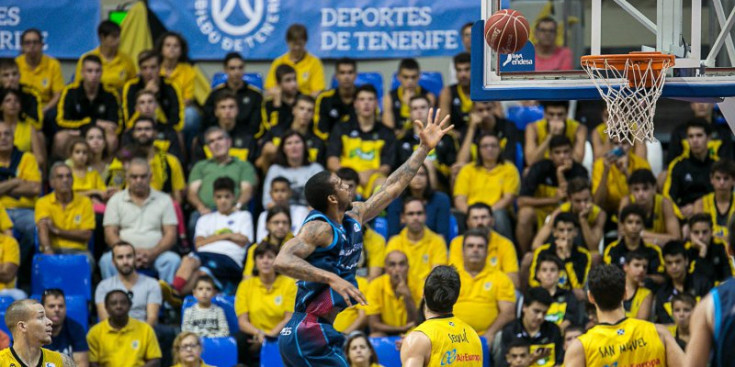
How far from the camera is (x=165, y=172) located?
13047 mm

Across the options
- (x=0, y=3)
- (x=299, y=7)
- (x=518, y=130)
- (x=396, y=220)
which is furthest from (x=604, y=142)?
(x=0, y=3)

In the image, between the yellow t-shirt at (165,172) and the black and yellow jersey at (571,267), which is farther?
the yellow t-shirt at (165,172)

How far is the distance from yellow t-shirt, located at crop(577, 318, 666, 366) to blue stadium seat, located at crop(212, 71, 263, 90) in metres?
8.82

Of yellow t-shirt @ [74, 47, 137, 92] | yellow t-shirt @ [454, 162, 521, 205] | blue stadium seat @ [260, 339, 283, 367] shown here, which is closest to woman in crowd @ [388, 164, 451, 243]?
yellow t-shirt @ [454, 162, 521, 205]

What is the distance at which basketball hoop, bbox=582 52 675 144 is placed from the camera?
8.37 m

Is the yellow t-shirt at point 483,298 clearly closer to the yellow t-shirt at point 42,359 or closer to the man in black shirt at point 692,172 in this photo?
the man in black shirt at point 692,172

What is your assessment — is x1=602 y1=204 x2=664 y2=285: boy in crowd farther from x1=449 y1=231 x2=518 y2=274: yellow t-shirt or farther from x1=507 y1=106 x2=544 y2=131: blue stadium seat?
x1=507 y1=106 x2=544 y2=131: blue stadium seat

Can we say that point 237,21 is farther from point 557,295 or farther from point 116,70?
point 557,295

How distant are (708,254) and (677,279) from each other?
1.46 ft

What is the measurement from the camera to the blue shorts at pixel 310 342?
24.0ft

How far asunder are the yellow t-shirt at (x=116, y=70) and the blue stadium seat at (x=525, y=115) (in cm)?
465

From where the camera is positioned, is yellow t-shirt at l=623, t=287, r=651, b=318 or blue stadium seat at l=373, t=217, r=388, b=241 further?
blue stadium seat at l=373, t=217, r=388, b=241

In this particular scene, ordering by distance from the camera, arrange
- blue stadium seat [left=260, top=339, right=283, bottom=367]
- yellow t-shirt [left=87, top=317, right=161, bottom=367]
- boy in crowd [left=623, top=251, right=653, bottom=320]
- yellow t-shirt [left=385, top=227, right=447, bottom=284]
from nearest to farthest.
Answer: blue stadium seat [left=260, top=339, right=283, bottom=367]
yellow t-shirt [left=87, top=317, right=161, bottom=367]
boy in crowd [left=623, top=251, right=653, bottom=320]
yellow t-shirt [left=385, top=227, right=447, bottom=284]

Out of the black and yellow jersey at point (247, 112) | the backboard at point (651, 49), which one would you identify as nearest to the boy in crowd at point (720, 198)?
the backboard at point (651, 49)
